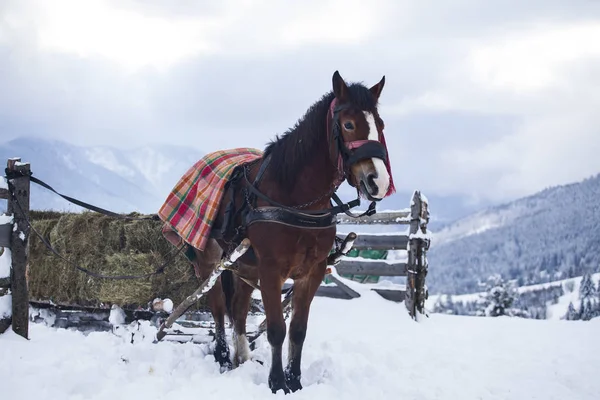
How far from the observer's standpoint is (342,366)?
479 cm

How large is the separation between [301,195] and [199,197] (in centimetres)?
132

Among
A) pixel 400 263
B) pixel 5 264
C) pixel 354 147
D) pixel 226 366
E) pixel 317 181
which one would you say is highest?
pixel 354 147

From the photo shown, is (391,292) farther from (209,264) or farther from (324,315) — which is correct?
(209,264)

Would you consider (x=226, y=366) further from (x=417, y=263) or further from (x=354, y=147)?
(x=417, y=263)

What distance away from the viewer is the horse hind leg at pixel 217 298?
5066 mm

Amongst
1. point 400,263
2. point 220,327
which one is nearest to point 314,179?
point 220,327

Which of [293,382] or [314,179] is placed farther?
[293,382]

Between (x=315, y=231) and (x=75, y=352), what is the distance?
2.53m

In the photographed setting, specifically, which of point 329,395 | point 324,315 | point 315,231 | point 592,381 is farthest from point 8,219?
point 592,381

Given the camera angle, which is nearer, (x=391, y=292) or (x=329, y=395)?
(x=329, y=395)

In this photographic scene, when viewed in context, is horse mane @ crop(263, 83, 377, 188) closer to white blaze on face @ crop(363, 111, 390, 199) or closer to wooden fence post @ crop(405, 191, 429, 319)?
white blaze on face @ crop(363, 111, 390, 199)

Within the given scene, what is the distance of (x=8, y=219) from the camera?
493 centimetres

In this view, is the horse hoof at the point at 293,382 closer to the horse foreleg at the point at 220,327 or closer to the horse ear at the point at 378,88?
the horse foreleg at the point at 220,327

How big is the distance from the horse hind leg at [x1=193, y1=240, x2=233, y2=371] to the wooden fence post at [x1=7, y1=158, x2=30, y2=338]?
1580 millimetres
